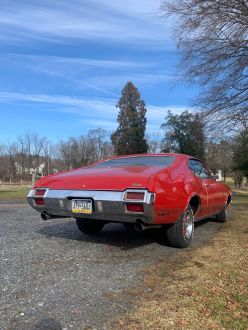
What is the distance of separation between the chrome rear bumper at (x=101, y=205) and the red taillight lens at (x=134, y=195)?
3 centimetres

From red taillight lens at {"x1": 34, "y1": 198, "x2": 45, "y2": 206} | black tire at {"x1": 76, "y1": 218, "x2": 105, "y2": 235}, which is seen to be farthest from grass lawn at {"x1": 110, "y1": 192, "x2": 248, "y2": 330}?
red taillight lens at {"x1": 34, "y1": 198, "x2": 45, "y2": 206}

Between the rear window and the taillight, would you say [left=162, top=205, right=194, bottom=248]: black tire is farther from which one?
the taillight

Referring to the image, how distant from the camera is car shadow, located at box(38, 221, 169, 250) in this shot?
6188 millimetres

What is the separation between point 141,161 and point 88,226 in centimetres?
139

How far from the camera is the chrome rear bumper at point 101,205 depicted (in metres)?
4.98

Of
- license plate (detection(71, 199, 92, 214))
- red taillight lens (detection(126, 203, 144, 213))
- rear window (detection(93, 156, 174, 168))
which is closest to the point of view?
red taillight lens (detection(126, 203, 144, 213))

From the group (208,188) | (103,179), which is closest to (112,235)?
(103,179)

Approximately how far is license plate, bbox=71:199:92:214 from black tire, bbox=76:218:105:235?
1.22m

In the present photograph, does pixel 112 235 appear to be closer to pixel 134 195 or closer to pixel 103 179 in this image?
pixel 103 179

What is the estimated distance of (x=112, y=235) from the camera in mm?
6832

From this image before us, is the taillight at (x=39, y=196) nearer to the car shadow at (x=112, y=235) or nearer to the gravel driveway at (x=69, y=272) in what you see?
the gravel driveway at (x=69, y=272)

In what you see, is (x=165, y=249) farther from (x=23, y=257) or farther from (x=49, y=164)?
(x=49, y=164)

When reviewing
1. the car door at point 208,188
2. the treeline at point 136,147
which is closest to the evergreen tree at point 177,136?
the treeline at point 136,147

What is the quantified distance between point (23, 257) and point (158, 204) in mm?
1752
